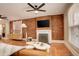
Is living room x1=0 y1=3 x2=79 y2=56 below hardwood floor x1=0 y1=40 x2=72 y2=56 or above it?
above

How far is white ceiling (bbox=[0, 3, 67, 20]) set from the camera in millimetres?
2021

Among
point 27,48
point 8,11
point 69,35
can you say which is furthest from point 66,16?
point 8,11

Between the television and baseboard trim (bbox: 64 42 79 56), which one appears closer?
baseboard trim (bbox: 64 42 79 56)

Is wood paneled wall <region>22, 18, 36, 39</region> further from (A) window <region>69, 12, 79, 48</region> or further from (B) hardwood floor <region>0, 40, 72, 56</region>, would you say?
(A) window <region>69, 12, 79, 48</region>

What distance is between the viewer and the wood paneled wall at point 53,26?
2170 mm

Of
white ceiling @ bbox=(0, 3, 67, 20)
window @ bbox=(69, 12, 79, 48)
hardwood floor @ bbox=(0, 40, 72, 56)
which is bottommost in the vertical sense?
hardwood floor @ bbox=(0, 40, 72, 56)

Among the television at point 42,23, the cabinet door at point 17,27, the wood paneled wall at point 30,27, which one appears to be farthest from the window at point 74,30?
the cabinet door at point 17,27

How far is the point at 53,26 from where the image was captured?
2197 millimetres

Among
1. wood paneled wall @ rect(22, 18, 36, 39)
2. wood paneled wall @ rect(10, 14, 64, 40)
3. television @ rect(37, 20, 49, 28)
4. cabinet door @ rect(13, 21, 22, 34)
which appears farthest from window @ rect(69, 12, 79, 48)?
cabinet door @ rect(13, 21, 22, 34)

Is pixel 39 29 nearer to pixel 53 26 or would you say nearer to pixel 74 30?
pixel 53 26

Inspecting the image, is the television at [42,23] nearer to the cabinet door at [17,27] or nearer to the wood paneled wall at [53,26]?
the wood paneled wall at [53,26]

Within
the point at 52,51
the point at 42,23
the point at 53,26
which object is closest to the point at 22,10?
the point at 42,23

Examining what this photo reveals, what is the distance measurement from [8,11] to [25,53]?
2.57ft

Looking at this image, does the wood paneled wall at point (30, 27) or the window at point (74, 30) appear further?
the wood paneled wall at point (30, 27)
